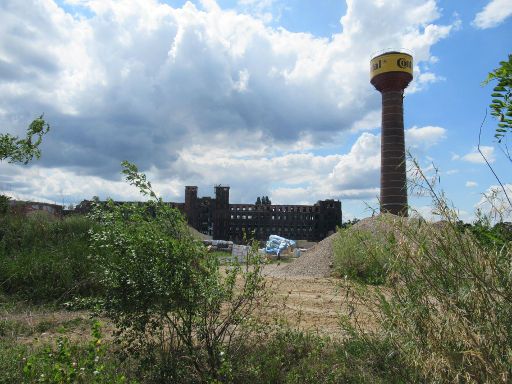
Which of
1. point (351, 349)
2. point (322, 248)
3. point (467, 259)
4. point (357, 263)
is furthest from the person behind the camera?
point (322, 248)

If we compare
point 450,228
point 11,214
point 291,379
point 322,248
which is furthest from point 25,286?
point 322,248

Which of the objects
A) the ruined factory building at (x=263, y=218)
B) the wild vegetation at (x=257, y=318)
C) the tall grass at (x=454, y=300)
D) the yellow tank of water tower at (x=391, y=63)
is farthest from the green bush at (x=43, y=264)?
the ruined factory building at (x=263, y=218)

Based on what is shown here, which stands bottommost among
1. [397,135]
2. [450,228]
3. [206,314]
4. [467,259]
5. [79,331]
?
[79,331]

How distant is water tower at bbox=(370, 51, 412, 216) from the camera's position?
36688 mm

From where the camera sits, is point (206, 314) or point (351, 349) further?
point (351, 349)

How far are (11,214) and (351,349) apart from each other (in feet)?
30.8

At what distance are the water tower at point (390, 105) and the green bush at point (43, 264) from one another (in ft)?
93.5

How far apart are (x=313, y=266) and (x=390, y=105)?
25235mm

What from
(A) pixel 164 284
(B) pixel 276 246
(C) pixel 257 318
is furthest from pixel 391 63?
(A) pixel 164 284

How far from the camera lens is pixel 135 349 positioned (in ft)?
13.4

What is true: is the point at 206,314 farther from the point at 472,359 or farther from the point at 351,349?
the point at 472,359

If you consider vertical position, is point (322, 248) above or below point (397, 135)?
below

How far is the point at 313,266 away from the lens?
1656cm

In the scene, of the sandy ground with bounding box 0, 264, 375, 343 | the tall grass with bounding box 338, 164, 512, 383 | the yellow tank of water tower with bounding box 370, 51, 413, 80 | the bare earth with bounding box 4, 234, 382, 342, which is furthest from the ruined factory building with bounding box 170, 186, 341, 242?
the tall grass with bounding box 338, 164, 512, 383
